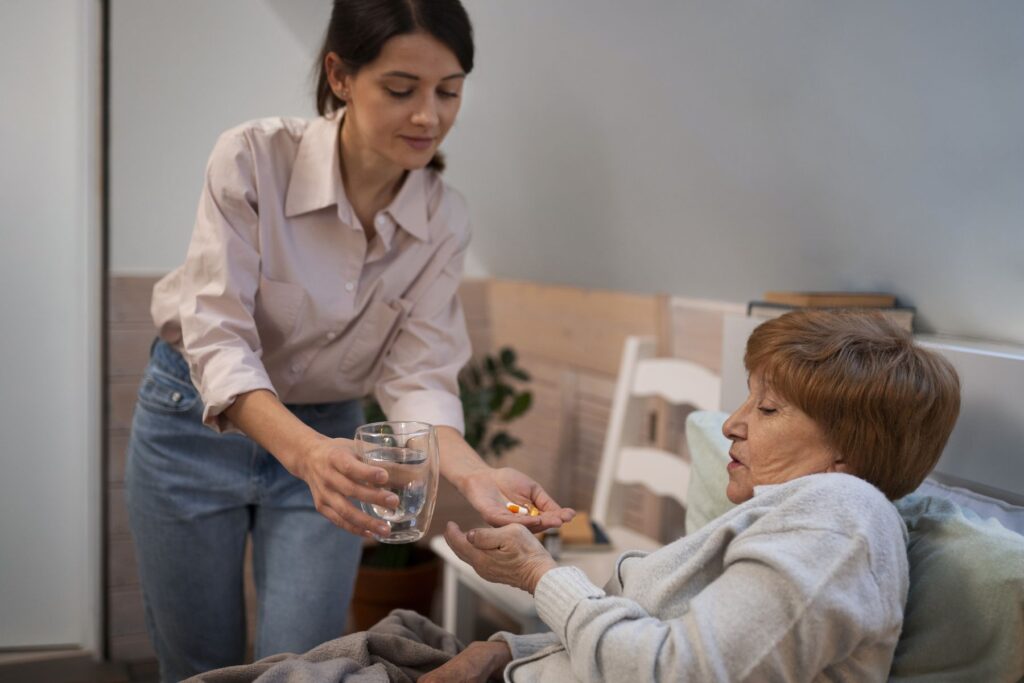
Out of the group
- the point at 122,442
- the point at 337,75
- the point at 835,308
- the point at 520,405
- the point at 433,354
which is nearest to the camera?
the point at 337,75

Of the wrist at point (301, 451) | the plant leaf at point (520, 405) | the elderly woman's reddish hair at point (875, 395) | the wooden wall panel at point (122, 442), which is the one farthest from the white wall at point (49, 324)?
the elderly woman's reddish hair at point (875, 395)

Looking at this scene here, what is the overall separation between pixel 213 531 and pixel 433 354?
1.60 feet

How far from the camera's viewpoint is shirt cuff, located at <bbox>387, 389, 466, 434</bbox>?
1833 mm

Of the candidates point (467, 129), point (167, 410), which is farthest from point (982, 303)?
point (467, 129)

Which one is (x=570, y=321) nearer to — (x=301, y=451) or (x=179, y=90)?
(x=179, y=90)

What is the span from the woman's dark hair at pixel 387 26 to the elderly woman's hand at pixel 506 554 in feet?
2.50

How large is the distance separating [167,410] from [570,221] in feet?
4.83

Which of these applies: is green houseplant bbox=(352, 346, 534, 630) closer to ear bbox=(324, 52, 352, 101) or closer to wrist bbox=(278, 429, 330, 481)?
ear bbox=(324, 52, 352, 101)

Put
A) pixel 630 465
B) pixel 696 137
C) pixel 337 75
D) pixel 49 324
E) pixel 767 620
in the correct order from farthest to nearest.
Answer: pixel 49 324 < pixel 630 465 < pixel 696 137 < pixel 337 75 < pixel 767 620

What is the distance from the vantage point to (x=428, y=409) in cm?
184

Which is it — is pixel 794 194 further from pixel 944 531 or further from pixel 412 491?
pixel 412 491

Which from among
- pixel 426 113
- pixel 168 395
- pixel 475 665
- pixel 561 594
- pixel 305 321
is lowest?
pixel 475 665

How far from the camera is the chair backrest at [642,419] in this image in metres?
2.68

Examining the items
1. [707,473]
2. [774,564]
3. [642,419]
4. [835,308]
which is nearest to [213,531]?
[707,473]
